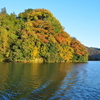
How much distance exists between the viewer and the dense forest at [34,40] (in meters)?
47.4

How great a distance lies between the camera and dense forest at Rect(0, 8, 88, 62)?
155 ft

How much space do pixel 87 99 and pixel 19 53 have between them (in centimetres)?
3809

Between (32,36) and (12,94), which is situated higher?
(32,36)

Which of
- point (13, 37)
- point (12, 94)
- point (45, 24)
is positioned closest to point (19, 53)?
point (13, 37)

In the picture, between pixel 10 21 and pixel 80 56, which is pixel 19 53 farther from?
pixel 80 56

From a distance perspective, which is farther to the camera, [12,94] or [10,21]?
[10,21]

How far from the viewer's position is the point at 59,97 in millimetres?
10742

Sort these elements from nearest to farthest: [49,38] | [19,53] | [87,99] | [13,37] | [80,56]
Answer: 1. [87,99]
2. [19,53]
3. [13,37]
4. [49,38]
5. [80,56]

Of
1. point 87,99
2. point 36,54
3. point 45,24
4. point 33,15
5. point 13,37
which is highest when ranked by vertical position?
point 33,15

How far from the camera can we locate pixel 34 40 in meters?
52.0

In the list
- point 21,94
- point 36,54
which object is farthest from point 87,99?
point 36,54

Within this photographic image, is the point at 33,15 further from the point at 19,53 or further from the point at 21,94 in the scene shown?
the point at 21,94

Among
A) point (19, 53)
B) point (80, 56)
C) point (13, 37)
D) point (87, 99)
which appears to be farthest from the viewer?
point (80, 56)

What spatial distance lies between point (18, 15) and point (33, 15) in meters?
10.4
